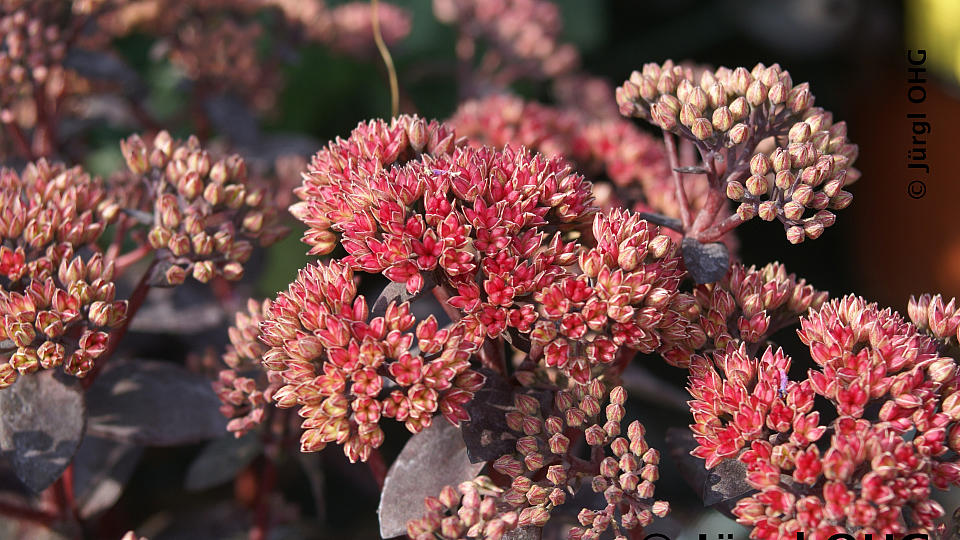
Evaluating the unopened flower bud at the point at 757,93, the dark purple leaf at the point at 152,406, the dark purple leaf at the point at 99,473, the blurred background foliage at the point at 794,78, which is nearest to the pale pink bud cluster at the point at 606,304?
the unopened flower bud at the point at 757,93

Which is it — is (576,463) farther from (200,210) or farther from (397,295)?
(200,210)

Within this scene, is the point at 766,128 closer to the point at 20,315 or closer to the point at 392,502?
the point at 392,502

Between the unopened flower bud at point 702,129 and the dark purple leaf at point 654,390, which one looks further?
the dark purple leaf at point 654,390

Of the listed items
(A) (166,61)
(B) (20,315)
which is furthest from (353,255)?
(A) (166,61)

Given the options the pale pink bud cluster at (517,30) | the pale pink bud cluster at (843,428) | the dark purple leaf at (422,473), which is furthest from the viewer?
the pale pink bud cluster at (517,30)

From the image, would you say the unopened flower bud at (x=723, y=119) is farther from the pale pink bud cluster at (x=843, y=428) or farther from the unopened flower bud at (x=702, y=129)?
the pale pink bud cluster at (x=843, y=428)
